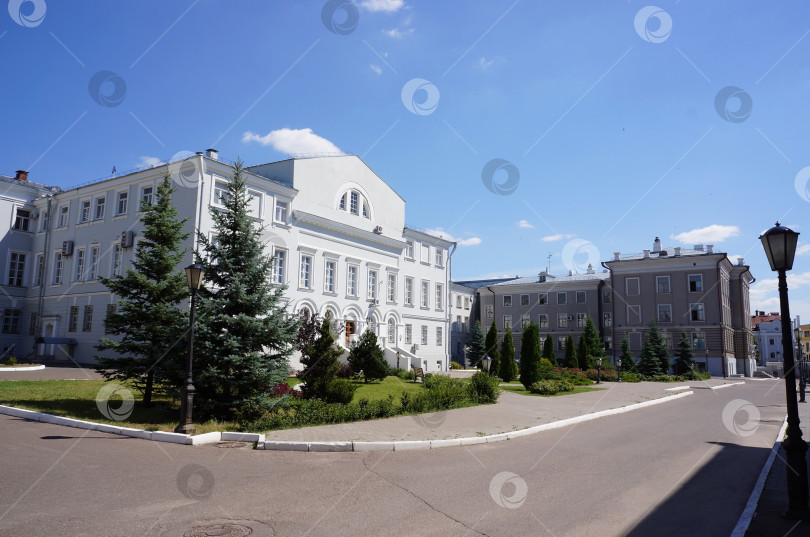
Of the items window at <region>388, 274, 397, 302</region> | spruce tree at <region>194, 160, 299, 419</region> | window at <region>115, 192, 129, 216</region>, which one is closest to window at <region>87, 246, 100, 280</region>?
window at <region>115, 192, 129, 216</region>

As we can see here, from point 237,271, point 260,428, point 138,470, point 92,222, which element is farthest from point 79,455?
point 92,222

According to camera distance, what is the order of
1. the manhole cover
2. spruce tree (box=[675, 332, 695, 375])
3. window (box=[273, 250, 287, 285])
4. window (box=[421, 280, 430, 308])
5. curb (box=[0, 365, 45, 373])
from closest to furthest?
the manhole cover, curb (box=[0, 365, 45, 373]), window (box=[273, 250, 287, 285]), window (box=[421, 280, 430, 308]), spruce tree (box=[675, 332, 695, 375])

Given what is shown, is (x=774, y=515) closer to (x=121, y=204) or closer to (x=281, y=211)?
(x=281, y=211)

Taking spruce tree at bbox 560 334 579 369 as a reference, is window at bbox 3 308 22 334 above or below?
above

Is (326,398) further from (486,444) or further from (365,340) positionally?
(365,340)

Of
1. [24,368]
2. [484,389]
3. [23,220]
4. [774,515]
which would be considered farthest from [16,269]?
[774,515]

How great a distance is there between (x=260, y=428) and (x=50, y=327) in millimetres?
28220

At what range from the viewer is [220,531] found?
18.3 feet

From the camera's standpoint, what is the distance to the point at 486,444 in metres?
11.8

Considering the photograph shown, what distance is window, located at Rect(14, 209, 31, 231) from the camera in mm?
36406

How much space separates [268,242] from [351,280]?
10685 mm

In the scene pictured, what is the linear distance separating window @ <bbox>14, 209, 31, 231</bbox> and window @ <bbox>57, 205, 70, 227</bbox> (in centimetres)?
325

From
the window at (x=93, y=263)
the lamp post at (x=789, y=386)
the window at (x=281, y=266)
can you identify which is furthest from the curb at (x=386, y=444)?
the window at (x=93, y=263)

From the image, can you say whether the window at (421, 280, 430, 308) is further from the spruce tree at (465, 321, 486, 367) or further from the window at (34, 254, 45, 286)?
the window at (34, 254, 45, 286)
